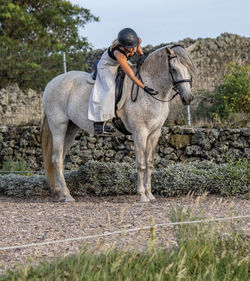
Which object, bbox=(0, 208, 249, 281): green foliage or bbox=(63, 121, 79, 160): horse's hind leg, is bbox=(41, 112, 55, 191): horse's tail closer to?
bbox=(63, 121, 79, 160): horse's hind leg

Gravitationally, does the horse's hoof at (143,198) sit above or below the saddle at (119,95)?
below

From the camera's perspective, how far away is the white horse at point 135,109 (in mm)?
6633

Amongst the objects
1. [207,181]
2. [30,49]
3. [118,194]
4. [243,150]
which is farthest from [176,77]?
[30,49]

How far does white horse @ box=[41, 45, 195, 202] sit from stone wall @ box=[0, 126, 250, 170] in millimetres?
3186

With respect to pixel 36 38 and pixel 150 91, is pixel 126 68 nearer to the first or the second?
pixel 150 91

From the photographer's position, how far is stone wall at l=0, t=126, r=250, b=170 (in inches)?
423

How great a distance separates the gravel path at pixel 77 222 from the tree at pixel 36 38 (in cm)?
1018

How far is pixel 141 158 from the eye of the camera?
7.05m

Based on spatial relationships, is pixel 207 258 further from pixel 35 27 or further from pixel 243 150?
pixel 35 27

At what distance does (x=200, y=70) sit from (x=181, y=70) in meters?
Answer: 10.6

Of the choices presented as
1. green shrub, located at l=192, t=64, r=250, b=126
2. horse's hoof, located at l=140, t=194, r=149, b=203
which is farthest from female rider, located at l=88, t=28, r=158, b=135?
green shrub, located at l=192, t=64, r=250, b=126

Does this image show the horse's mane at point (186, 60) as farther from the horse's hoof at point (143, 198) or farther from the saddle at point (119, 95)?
the horse's hoof at point (143, 198)

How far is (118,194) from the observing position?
8578 mm

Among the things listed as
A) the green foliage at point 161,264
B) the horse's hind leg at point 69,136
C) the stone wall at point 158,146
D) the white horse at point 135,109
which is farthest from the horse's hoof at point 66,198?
the green foliage at point 161,264
